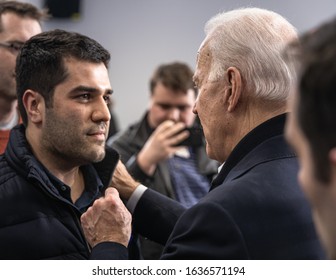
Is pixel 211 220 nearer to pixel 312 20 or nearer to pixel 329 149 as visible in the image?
pixel 329 149

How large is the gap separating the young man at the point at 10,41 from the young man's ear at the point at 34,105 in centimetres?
47

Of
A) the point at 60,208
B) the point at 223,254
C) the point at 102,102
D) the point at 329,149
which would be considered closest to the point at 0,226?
the point at 60,208

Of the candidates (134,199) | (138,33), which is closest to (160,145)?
(134,199)

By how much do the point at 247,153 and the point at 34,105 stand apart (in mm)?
647

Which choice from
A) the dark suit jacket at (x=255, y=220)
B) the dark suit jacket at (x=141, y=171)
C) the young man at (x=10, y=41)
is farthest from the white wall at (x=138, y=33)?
the dark suit jacket at (x=255, y=220)

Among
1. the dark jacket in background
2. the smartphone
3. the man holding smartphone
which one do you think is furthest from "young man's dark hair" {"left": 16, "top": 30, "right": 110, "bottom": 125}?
the smartphone

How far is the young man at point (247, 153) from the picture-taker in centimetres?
128

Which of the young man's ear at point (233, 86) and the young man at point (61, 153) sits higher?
the young man's ear at point (233, 86)

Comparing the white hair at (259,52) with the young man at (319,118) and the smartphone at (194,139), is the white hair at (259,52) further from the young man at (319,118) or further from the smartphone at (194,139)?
the smartphone at (194,139)

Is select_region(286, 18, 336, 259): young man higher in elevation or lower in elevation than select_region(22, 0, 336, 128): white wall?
higher

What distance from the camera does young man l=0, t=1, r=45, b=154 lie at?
2.24 meters

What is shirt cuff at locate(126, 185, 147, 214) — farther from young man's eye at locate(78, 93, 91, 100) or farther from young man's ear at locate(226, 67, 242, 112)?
young man's ear at locate(226, 67, 242, 112)

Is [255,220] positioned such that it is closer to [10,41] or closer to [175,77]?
[10,41]

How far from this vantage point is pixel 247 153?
4.77 ft
